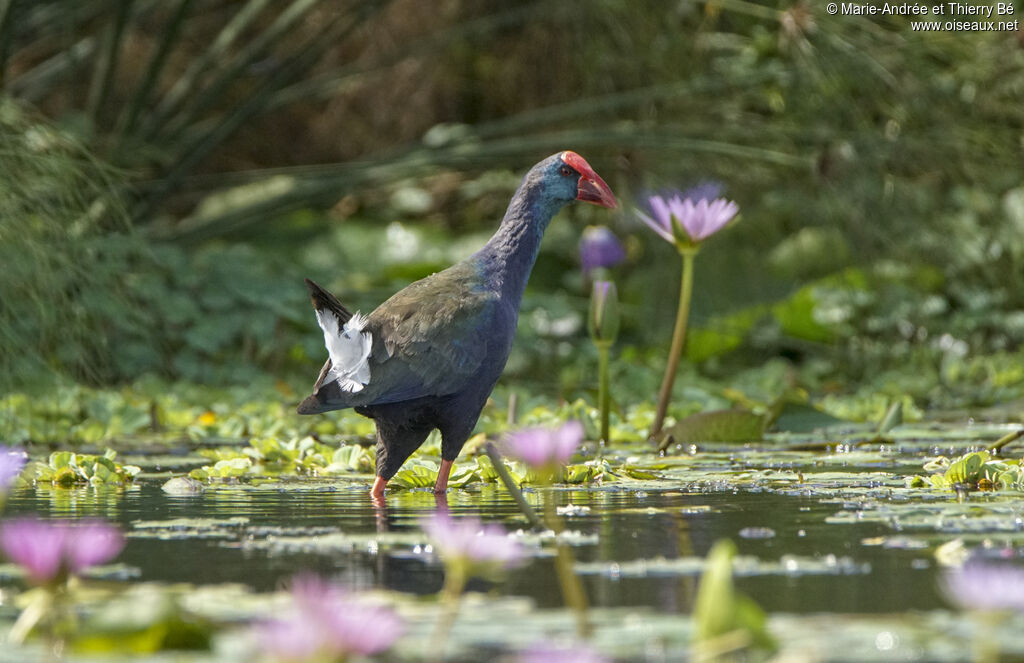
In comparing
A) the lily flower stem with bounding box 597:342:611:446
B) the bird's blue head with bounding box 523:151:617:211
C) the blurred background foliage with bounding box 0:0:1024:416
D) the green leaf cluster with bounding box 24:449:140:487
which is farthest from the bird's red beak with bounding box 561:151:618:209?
the blurred background foliage with bounding box 0:0:1024:416

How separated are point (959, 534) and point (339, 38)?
495 centimetres

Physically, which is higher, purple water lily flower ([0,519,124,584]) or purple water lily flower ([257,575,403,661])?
purple water lily flower ([0,519,124,584])

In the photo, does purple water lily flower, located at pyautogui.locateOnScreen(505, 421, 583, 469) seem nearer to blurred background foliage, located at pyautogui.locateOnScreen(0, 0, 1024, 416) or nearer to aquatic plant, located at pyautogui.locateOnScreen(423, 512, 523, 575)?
aquatic plant, located at pyautogui.locateOnScreen(423, 512, 523, 575)

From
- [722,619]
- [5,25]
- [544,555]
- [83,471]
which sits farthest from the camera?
[5,25]

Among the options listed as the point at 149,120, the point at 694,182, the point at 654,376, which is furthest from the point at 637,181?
the point at 149,120

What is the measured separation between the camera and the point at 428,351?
3547mm

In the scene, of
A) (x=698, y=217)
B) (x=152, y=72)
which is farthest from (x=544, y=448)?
(x=152, y=72)

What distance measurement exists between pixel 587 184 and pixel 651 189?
2704 mm

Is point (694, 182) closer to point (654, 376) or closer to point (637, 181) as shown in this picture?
point (637, 181)

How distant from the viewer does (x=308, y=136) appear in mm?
10109

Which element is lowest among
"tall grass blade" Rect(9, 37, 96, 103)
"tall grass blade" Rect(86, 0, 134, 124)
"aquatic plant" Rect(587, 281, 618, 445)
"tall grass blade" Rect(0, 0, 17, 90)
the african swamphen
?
the african swamphen

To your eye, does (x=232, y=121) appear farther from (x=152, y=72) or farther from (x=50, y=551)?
(x=50, y=551)

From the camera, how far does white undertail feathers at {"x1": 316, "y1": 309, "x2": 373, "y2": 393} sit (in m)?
3.44

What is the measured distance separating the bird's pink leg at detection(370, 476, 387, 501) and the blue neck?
1.87 feet
